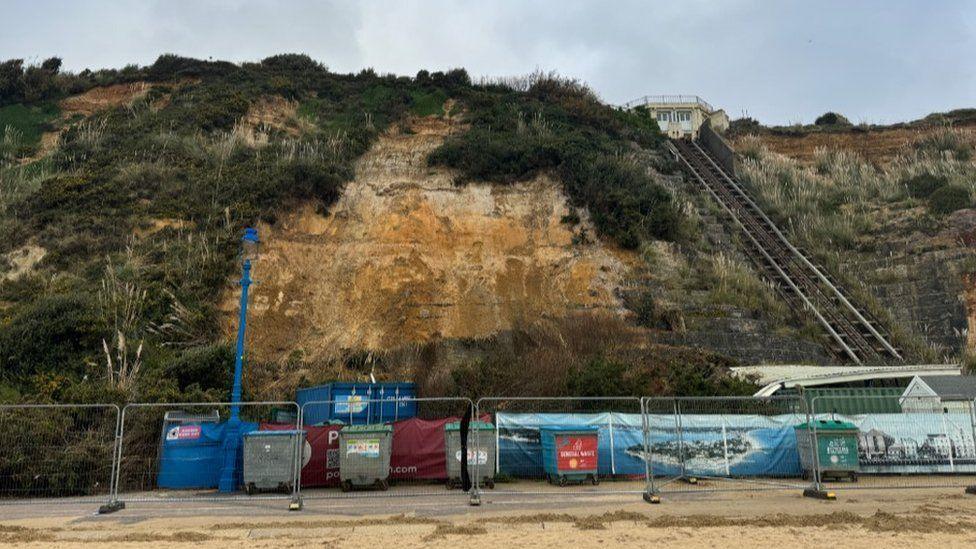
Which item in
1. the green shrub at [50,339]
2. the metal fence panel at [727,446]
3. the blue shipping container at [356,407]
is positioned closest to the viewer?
the metal fence panel at [727,446]

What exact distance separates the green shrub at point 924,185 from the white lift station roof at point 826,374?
1547cm

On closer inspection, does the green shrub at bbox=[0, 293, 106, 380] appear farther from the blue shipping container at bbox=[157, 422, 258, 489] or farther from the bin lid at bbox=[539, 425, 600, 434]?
the bin lid at bbox=[539, 425, 600, 434]

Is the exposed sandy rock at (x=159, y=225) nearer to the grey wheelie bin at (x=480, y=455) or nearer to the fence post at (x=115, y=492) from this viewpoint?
the fence post at (x=115, y=492)

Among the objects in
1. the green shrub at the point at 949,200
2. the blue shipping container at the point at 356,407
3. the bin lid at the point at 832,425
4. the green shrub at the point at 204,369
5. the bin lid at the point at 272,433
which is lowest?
the bin lid at the point at 832,425

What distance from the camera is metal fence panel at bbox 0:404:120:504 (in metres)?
11.8

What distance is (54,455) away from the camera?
39.4 ft

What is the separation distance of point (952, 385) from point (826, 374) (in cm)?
269

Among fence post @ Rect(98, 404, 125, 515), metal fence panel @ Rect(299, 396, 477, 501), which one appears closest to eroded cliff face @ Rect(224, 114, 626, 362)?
metal fence panel @ Rect(299, 396, 477, 501)

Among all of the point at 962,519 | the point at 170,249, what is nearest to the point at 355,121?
the point at 170,249

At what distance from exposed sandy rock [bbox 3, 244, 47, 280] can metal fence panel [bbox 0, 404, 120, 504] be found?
11297 mm

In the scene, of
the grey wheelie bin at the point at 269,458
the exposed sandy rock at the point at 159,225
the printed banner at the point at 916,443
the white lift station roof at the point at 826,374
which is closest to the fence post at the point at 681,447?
the printed banner at the point at 916,443

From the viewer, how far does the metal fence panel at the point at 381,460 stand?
1212cm

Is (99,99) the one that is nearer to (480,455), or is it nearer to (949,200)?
(480,455)

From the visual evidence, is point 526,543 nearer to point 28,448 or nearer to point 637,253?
point 28,448
